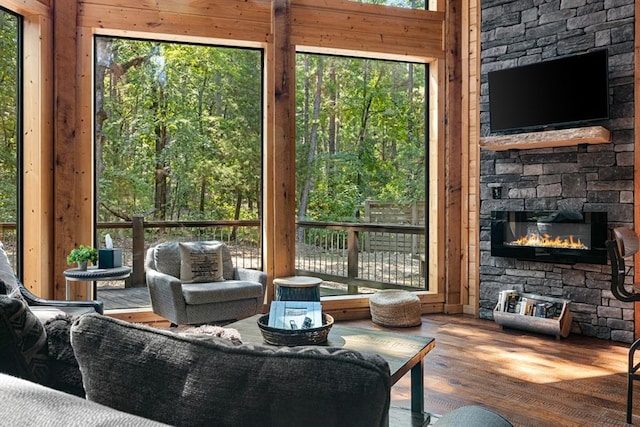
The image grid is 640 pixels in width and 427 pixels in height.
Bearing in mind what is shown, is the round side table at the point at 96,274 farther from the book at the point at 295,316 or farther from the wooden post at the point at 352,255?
the wooden post at the point at 352,255

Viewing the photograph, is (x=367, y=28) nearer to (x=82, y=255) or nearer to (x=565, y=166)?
(x=565, y=166)

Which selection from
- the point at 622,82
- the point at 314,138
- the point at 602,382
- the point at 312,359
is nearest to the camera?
the point at 312,359

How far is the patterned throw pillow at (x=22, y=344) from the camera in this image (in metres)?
1.13

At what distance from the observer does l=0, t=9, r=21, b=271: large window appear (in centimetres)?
414

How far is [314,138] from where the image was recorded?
548 centimetres

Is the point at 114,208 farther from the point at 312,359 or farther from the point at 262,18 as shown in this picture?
the point at 312,359

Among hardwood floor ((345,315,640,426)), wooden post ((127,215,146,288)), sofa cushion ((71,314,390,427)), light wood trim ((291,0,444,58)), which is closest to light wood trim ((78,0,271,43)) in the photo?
light wood trim ((291,0,444,58))

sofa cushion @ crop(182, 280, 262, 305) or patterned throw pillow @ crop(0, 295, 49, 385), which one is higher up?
patterned throw pillow @ crop(0, 295, 49, 385)

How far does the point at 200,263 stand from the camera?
461cm

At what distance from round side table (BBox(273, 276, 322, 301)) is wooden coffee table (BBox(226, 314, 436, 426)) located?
1.44 metres

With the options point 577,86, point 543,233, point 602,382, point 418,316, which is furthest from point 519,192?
point 602,382

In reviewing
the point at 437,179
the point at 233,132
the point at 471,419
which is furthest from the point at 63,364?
the point at 437,179

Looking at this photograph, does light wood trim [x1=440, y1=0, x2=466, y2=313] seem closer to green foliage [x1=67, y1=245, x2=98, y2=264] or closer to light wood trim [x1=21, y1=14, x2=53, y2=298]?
green foliage [x1=67, y1=245, x2=98, y2=264]

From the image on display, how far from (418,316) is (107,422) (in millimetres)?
4513
